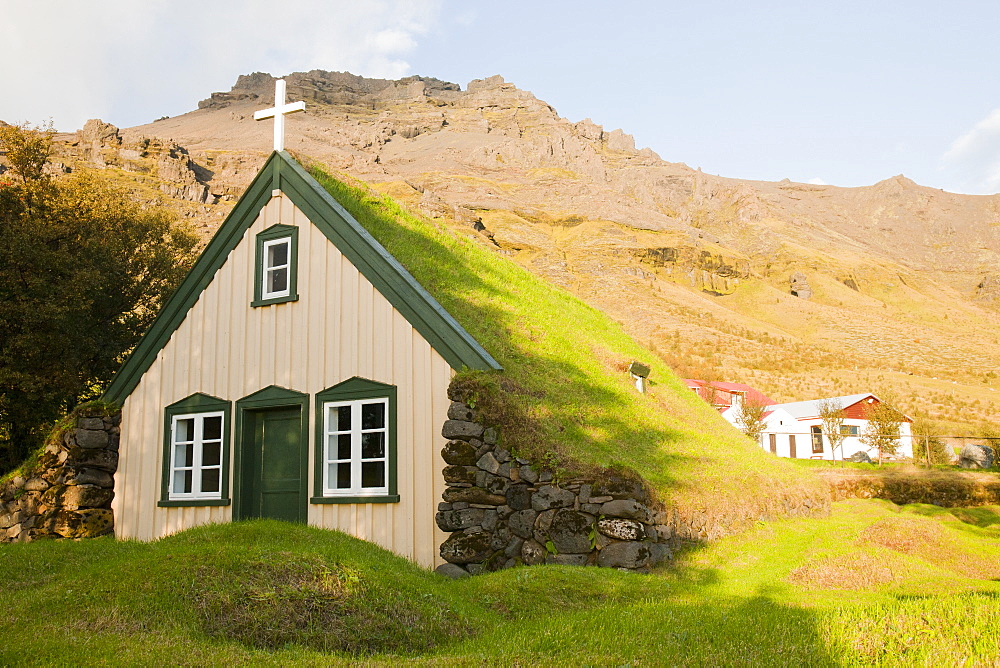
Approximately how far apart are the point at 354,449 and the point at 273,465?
1.82 meters

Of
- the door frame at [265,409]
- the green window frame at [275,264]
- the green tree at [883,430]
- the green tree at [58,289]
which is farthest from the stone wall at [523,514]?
the green tree at [883,430]

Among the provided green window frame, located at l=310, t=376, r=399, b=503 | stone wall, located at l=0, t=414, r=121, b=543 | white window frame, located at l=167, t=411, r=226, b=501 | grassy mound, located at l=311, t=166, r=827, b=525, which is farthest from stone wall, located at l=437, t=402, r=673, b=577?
stone wall, located at l=0, t=414, r=121, b=543

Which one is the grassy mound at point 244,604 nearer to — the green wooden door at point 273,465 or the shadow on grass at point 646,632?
the shadow on grass at point 646,632

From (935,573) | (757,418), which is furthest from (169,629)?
(757,418)

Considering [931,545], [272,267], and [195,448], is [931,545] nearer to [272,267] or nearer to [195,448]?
[272,267]

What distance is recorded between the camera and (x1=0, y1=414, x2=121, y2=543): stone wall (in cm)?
1245

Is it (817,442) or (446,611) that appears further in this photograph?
(817,442)

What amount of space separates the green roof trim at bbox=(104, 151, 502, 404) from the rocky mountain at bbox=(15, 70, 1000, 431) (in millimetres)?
37640

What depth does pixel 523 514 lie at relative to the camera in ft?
31.7

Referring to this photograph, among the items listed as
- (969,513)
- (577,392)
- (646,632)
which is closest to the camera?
(646,632)

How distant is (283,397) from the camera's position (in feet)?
38.1

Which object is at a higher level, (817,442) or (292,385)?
(292,385)

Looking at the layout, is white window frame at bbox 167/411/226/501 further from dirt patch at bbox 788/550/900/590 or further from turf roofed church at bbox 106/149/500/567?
dirt patch at bbox 788/550/900/590

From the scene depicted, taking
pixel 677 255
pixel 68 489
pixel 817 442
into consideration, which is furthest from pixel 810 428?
pixel 677 255
